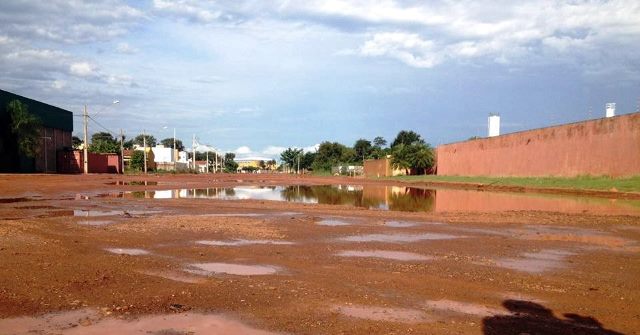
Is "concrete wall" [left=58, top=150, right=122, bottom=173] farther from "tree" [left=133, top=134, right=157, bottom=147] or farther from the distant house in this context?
"tree" [left=133, top=134, right=157, bottom=147]

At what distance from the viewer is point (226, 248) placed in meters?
9.57

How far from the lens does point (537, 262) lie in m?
8.88

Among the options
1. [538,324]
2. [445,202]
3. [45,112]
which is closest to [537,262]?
[538,324]

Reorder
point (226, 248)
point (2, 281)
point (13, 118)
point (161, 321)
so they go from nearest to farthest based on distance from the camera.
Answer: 1. point (161, 321)
2. point (2, 281)
3. point (226, 248)
4. point (13, 118)

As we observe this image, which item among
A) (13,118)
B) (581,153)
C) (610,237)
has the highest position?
(13,118)

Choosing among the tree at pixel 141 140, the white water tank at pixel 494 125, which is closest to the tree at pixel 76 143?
the tree at pixel 141 140

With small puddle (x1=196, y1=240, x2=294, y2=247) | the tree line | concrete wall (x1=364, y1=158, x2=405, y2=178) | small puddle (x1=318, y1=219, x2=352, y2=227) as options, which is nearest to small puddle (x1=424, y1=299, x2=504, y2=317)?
small puddle (x1=196, y1=240, x2=294, y2=247)

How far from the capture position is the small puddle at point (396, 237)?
11.2m

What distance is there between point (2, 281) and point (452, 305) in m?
5.36

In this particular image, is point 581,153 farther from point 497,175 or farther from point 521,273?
point 521,273

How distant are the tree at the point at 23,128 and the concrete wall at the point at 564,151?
46.2 meters

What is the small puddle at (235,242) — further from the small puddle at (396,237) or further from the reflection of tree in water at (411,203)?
the reflection of tree in water at (411,203)

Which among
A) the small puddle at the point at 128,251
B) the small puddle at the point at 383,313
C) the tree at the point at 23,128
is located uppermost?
the tree at the point at 23,128

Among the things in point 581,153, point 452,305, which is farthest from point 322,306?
point 581,153
